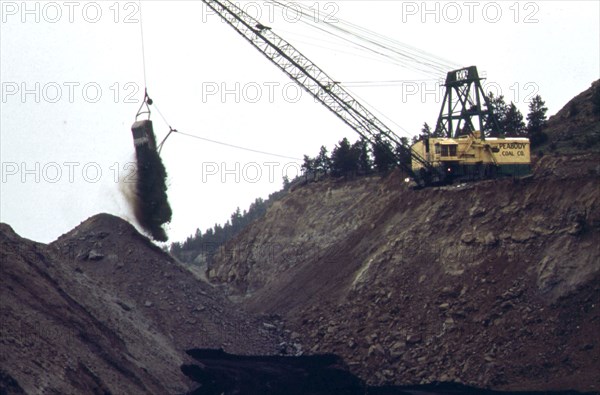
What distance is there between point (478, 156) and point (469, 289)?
11.5 m

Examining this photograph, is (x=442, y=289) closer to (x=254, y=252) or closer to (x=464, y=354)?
(x=464, y=354)

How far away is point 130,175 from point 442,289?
15.0 metres

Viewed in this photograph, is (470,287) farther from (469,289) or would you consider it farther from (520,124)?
(520,124)

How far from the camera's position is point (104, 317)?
144 feet

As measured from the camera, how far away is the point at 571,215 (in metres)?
50.2

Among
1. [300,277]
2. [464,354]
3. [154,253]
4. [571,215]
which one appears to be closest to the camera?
[464,354]

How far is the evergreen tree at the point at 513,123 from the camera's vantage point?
228ft

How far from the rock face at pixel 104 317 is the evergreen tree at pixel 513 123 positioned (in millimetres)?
23795

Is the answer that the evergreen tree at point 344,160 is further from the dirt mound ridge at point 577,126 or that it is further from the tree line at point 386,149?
the dirt mound ridge at point 577,126

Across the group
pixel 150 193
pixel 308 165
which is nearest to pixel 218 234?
pixel 308 165

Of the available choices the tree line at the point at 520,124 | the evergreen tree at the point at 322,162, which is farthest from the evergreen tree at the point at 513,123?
the evergreen tree at the point at 322,162

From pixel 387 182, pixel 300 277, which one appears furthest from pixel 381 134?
pixel 300 277

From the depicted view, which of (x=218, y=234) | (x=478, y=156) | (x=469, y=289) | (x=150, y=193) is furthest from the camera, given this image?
(x=218, y=234)

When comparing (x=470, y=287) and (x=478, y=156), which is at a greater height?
(x=478, y=156)
